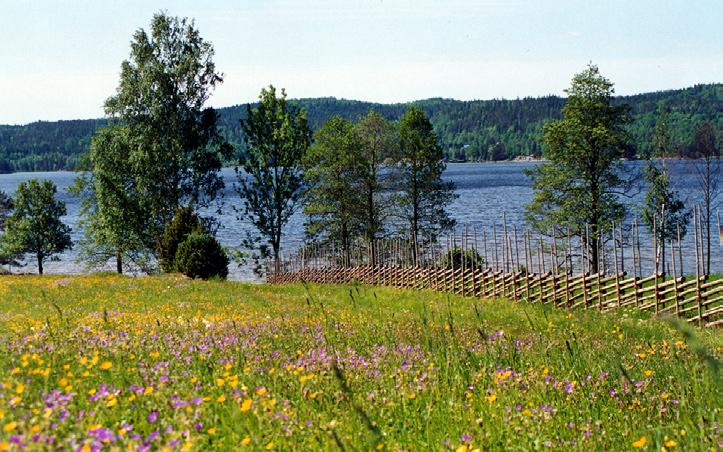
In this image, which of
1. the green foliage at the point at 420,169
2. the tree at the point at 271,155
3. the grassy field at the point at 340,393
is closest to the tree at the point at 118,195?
the tree at the point at 271,155

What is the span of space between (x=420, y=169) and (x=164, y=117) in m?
13.6

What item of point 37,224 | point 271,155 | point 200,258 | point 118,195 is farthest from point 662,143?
point 37,224

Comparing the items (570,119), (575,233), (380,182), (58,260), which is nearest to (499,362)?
(575,233)

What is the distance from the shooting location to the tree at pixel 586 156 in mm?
31719

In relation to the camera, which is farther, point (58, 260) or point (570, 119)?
point (58, 260)

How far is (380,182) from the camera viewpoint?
40031 millimetres

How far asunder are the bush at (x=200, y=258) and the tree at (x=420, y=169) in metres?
13.8

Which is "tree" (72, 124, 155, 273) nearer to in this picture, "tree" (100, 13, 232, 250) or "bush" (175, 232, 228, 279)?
"tree" (100, 13, 232, 250)

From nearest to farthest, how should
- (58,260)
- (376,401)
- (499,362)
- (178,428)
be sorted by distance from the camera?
(178,428)
(376,401)
(499,362)
(58,260)

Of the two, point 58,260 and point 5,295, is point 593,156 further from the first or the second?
point 58,260

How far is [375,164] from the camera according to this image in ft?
132

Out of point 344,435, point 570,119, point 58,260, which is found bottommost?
point 58,260

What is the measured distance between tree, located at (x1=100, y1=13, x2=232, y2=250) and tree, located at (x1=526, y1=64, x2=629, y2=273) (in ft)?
54.7

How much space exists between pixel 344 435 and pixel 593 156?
30.7 m
